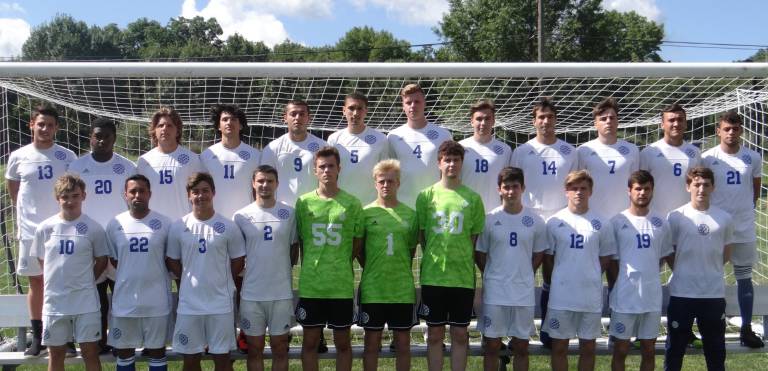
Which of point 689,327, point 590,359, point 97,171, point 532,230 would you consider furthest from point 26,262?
point 689,327

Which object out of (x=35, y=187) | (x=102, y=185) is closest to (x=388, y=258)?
(x=102, y=185)

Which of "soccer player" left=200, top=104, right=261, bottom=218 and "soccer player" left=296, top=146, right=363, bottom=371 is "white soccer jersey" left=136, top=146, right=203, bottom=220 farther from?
"soccer player" left=296, top=146, right=363, bottom=371

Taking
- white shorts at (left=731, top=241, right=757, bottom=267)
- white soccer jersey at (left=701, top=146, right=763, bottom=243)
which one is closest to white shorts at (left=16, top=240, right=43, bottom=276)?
white soccer jersey at (left=701, top=146, right=763, bottom=243)

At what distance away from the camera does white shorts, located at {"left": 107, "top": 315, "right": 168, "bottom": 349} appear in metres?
4.15

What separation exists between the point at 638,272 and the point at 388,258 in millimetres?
1630

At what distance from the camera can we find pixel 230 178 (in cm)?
461

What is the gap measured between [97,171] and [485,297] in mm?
2777

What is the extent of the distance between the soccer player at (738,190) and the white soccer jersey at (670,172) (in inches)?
7.5

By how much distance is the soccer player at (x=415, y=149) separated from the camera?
4691 millimetres

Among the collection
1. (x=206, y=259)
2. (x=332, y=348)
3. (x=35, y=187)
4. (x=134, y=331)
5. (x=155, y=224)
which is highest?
(x=35, y=187)

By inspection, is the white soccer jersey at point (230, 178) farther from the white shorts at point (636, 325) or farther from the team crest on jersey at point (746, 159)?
the team crest on jersey at point (746, 159)

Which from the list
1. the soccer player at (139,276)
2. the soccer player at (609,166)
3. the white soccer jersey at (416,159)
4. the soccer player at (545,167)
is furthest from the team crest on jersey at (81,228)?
the soccer player at (609,166)

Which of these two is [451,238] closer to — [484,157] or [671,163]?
[484,157]

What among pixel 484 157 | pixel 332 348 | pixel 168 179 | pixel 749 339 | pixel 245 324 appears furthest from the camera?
pixel 332 348
